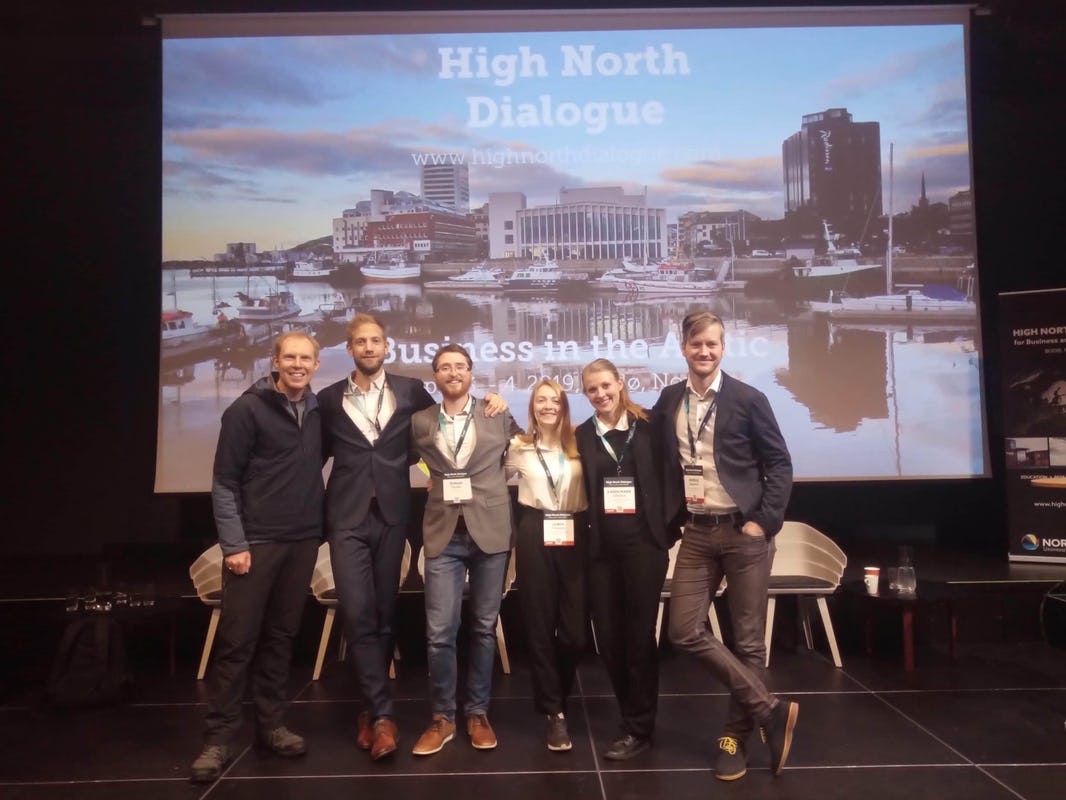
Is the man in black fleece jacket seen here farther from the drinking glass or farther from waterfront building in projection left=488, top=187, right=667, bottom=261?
the drinking glass

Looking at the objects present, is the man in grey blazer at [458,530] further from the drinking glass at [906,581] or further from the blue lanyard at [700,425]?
the drinking glass at [906,581]

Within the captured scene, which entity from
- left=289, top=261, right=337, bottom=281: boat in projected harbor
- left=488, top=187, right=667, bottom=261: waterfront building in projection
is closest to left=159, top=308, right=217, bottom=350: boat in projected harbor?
left=289, top=261, right=337, bottom=281: boat in projected harbor

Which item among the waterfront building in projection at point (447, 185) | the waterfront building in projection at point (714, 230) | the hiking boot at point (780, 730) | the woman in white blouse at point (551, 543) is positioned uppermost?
the waterfront building in projection at point (447, 185)

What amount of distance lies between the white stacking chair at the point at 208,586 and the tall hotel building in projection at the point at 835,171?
383 centimetres

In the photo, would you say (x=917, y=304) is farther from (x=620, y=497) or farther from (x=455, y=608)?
(x=455, y=608)

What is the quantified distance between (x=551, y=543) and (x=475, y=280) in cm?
236

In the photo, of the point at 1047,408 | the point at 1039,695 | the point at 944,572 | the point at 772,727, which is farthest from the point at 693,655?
the point at 1047,408

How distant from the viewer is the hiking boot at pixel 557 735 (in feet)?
10.2

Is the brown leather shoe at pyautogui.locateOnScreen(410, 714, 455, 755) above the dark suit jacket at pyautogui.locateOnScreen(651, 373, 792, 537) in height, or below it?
below

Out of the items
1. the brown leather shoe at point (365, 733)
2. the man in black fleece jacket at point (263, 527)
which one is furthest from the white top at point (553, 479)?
the brown leather shoe at point (365, 733)

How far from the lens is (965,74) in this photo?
16.0 feet

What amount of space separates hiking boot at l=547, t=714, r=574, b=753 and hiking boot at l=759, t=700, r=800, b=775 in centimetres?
74

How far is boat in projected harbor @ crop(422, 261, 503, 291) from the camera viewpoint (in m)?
4.95

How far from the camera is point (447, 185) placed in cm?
491
